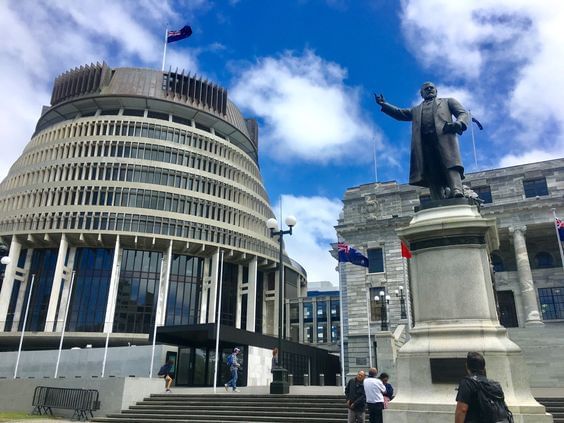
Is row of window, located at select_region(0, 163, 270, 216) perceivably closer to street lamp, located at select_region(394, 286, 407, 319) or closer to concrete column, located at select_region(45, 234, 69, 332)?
concrete column, located at select_region(45, 234, 69, 332)


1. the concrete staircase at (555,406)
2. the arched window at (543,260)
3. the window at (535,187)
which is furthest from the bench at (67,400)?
the window at (535,187)

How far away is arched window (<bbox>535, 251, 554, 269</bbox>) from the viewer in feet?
145

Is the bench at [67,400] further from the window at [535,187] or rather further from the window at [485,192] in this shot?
the window at [535,187]

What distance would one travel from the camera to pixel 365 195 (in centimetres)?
4962

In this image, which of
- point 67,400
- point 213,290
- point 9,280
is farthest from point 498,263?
point 9,280

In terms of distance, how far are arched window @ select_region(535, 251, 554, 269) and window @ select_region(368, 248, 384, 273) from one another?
1511cm

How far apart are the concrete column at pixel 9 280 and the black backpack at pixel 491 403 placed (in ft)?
205

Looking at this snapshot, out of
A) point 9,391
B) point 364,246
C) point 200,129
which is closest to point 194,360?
point 9,391

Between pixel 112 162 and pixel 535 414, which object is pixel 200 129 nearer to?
pixel 112 162

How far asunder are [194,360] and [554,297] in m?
32.7

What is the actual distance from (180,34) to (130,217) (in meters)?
30.7

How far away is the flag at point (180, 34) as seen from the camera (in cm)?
6969

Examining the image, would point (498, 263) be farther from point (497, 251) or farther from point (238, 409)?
point (238, 409)

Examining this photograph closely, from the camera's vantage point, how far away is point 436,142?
11.2 metres
